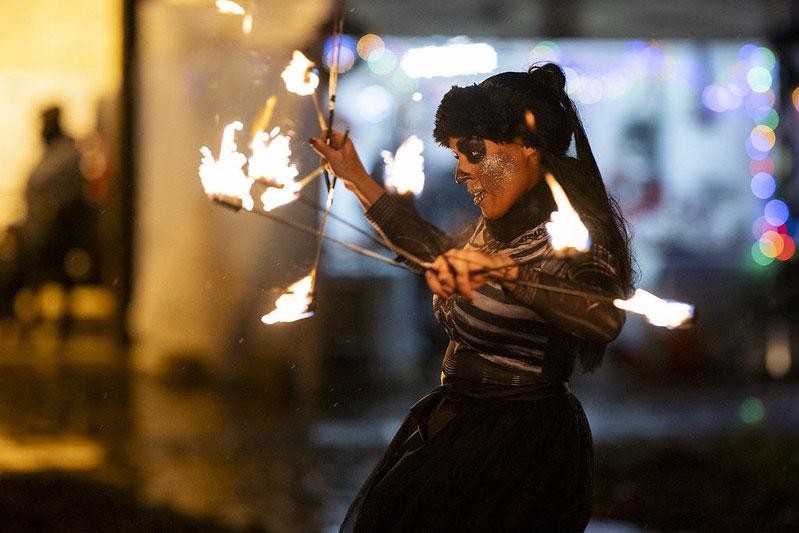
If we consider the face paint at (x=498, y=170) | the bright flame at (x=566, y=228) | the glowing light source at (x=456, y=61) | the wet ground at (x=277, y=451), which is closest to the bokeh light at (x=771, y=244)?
the wet ground at (x=277, y=451)

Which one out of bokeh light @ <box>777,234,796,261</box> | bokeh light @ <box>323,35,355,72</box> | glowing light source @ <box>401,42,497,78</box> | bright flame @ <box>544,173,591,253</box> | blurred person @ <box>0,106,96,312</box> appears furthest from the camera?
blurred person @ <box>0,106,96,312</box>

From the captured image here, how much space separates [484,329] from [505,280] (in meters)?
0.38

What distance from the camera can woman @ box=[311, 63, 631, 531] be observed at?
2.96 meters

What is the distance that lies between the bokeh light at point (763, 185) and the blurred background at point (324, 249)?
2cm

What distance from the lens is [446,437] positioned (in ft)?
10.0

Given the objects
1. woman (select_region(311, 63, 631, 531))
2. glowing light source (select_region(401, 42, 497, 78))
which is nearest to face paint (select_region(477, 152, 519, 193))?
woman (select_region(311, 63, 631, 531))

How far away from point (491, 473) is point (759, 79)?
9357 millimetres

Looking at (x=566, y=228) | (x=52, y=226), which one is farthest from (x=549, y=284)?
(x=52, y=226)

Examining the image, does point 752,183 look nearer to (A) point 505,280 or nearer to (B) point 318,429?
(B) point 318,429

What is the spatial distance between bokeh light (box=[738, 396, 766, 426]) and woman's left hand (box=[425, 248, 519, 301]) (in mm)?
6807

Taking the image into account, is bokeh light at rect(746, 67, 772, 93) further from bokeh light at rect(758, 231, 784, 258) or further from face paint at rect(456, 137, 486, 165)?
face paint at rect(456, 137, 486, 165)

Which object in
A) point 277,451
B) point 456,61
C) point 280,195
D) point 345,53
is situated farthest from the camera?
point 345,53

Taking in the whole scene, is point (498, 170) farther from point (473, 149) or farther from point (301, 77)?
point (301, 77)

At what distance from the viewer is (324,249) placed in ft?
32.9
